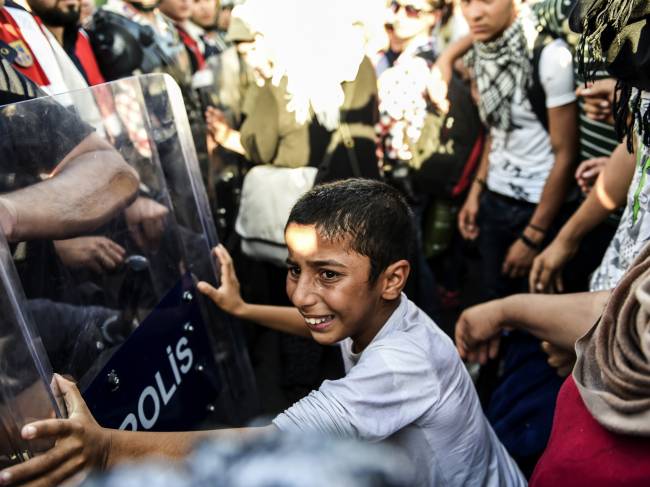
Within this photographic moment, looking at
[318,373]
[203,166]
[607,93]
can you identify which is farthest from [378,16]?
[318,373]

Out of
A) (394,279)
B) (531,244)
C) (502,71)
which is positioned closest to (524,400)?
(394,279)

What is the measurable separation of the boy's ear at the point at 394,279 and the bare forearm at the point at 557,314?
0.35 meters

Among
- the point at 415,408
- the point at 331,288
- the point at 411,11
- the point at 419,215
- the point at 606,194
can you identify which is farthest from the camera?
the point at 419,215

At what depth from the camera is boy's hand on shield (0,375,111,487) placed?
91cm

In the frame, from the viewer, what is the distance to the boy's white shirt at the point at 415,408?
3.88 feet

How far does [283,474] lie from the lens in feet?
1.61

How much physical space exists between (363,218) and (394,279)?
0.58 ft

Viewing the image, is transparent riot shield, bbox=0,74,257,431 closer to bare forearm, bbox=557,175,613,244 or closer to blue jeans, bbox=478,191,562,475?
blue jeans, bbox=478,191,562,475

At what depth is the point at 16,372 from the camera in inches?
38.7

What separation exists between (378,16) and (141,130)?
88.7 inches

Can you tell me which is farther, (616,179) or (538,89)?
(538,89)

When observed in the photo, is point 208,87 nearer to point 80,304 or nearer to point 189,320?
point 189,320

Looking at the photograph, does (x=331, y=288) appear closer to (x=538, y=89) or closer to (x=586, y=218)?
(x=586, y=218)

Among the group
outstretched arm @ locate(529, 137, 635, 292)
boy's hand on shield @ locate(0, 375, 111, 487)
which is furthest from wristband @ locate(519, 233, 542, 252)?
boy's hand on shield @ locate(0, 375, 111, 487)
